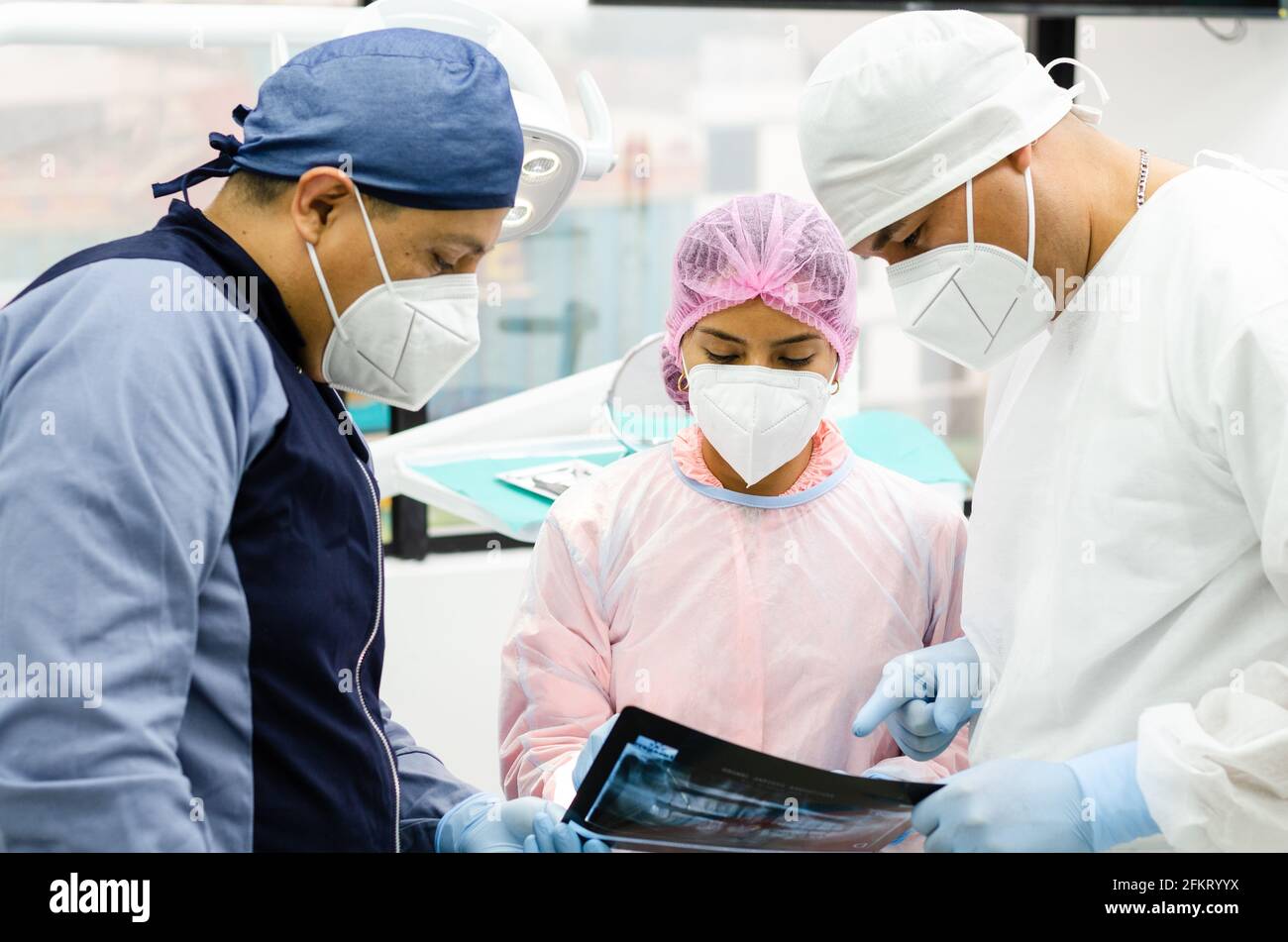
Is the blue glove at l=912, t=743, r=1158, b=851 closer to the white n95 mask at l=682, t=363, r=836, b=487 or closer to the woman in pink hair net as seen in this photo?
the woman in pink hair net

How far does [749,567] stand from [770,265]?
0.42 meters

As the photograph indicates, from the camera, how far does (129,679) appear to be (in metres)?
0.85

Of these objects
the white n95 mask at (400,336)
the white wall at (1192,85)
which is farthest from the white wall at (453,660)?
the white wall at (1192,85)

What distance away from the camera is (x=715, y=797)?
1039 millimetres

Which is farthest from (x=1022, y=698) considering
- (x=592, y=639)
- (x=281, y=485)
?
(x=281, y=485)

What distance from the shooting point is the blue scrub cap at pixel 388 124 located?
1.08 metres

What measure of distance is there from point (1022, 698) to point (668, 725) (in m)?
0.46

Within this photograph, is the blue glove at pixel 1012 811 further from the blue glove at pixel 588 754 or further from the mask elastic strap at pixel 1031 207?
the mask elastic strap at pixel 1031 207

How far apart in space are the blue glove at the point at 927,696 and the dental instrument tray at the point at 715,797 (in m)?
0.29

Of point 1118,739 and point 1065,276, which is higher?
point 1065,276

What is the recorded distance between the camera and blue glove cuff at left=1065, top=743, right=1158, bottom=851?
112 centimetres

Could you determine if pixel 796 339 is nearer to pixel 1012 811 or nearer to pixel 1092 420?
pixel 1092 420

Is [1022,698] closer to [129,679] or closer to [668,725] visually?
Result: [668,725]

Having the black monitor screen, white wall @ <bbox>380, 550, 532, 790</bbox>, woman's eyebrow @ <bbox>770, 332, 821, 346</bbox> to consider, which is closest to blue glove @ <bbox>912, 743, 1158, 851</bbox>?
woman's eyebrow @ <bbox>770, 332, 821, 346</bbox>
